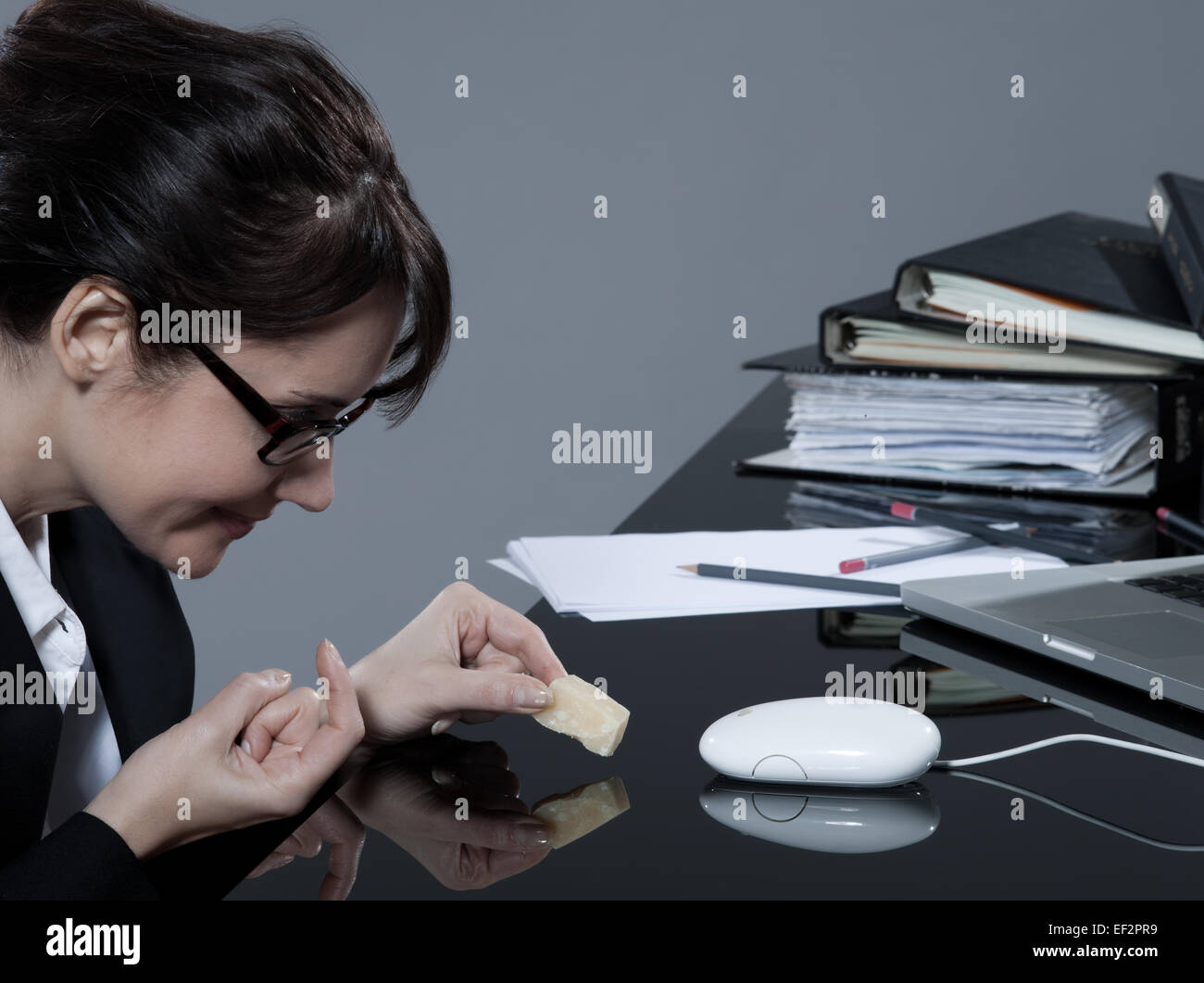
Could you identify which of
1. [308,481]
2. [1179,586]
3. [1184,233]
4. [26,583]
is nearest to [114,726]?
[26,583]

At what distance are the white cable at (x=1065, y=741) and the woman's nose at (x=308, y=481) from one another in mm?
541

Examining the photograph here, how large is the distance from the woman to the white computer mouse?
16cm

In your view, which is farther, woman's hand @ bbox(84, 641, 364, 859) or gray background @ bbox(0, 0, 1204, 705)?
gray background @ bbox(0, 0, 1204, 705)

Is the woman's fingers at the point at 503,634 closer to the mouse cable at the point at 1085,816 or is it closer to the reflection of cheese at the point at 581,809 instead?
Result: the reflection of cheese at the point at 581,809

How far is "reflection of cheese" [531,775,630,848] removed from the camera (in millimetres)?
591

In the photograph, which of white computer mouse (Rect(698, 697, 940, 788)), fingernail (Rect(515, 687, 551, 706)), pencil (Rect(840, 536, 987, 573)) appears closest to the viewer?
white computer mouse (Rect(698, 697, 940, 788))

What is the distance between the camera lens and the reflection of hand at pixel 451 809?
1.82ft

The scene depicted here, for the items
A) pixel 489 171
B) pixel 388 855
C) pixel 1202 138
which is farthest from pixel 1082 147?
pixel 388 855

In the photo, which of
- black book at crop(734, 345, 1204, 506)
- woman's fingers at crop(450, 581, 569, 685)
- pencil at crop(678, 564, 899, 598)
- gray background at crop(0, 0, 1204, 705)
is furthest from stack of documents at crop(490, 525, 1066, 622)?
gray background at crop(0, 0, 1204, 705)

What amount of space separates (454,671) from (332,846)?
0.68 feet

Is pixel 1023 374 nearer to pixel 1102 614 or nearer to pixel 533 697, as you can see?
pixel 1102 614
